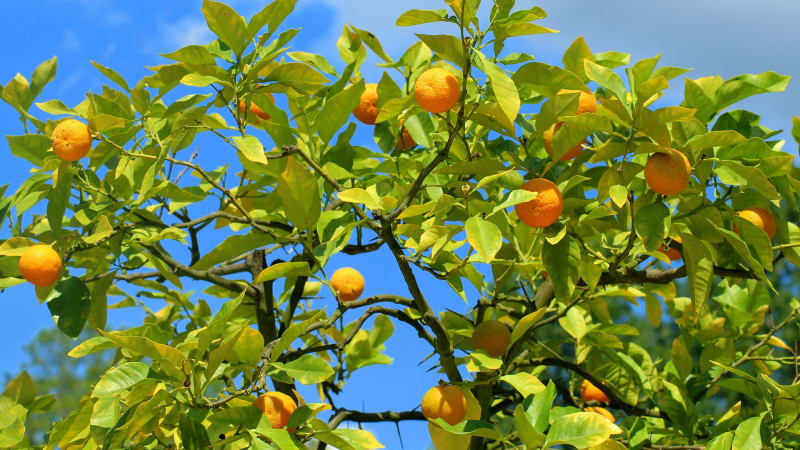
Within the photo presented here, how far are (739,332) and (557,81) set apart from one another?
1441 mm

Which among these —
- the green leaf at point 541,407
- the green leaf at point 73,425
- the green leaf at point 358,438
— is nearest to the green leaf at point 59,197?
the green leaf at point 73,425

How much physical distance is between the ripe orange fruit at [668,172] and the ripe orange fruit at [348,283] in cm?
95

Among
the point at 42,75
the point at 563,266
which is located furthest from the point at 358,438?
the point at 42,75

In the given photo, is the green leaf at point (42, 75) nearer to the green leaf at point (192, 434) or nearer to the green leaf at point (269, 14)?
the green leaf at point (269, 14)

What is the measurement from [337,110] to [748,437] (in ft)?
3.30

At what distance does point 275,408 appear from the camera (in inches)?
51.1

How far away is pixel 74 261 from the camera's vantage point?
2.10 meters

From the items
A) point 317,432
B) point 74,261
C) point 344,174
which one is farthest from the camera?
point 74,261

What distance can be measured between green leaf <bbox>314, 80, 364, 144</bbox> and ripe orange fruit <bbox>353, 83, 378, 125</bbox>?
0.30 metres

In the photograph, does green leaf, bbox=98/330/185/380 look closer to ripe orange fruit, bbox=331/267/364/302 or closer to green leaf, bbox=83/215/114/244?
green leaf, bbox=83/215/114/244

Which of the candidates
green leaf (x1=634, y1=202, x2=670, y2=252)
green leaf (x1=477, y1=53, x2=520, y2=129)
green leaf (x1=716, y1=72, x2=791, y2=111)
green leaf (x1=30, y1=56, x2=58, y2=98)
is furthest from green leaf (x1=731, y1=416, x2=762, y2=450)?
green leaf (x1=30, y1=56, x2=58, y2=98)

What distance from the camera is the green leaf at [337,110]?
5.01ft

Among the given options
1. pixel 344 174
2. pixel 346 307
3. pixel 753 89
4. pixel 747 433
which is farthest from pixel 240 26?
pixel 747 433

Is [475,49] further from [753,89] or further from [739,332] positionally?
[739,332]
